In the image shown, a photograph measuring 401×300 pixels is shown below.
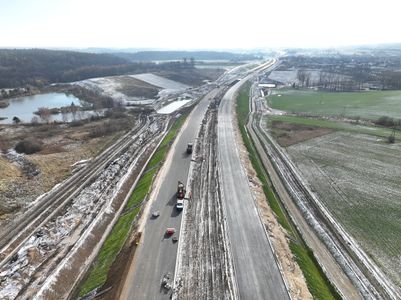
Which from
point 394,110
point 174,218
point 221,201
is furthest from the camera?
point 394,110

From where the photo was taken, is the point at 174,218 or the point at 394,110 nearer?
the point at 174,218

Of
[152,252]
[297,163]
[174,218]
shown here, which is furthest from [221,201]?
[297,163]

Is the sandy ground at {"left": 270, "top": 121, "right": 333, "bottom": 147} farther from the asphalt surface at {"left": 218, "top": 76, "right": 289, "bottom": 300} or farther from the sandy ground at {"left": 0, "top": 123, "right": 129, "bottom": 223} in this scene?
the sandy ground at {"left": 0, "top": 123, "right": 129, "bottom": 223}

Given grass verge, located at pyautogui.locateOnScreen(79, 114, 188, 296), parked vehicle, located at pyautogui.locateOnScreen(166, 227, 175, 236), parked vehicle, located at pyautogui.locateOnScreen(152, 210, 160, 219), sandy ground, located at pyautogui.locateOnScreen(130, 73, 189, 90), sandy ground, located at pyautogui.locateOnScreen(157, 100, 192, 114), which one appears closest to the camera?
grass verge, located at pyautogui.locateOnScreen(79, 114, 188, 296)

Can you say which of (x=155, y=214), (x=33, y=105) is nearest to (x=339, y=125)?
(x=155, y=214)

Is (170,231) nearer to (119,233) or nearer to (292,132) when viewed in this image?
(119,233)

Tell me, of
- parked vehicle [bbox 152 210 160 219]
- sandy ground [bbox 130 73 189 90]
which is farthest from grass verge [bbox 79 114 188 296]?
sandy ground [bbox 130 73 189 90]

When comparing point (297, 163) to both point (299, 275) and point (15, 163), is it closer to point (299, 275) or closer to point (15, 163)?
point (299, 275)
